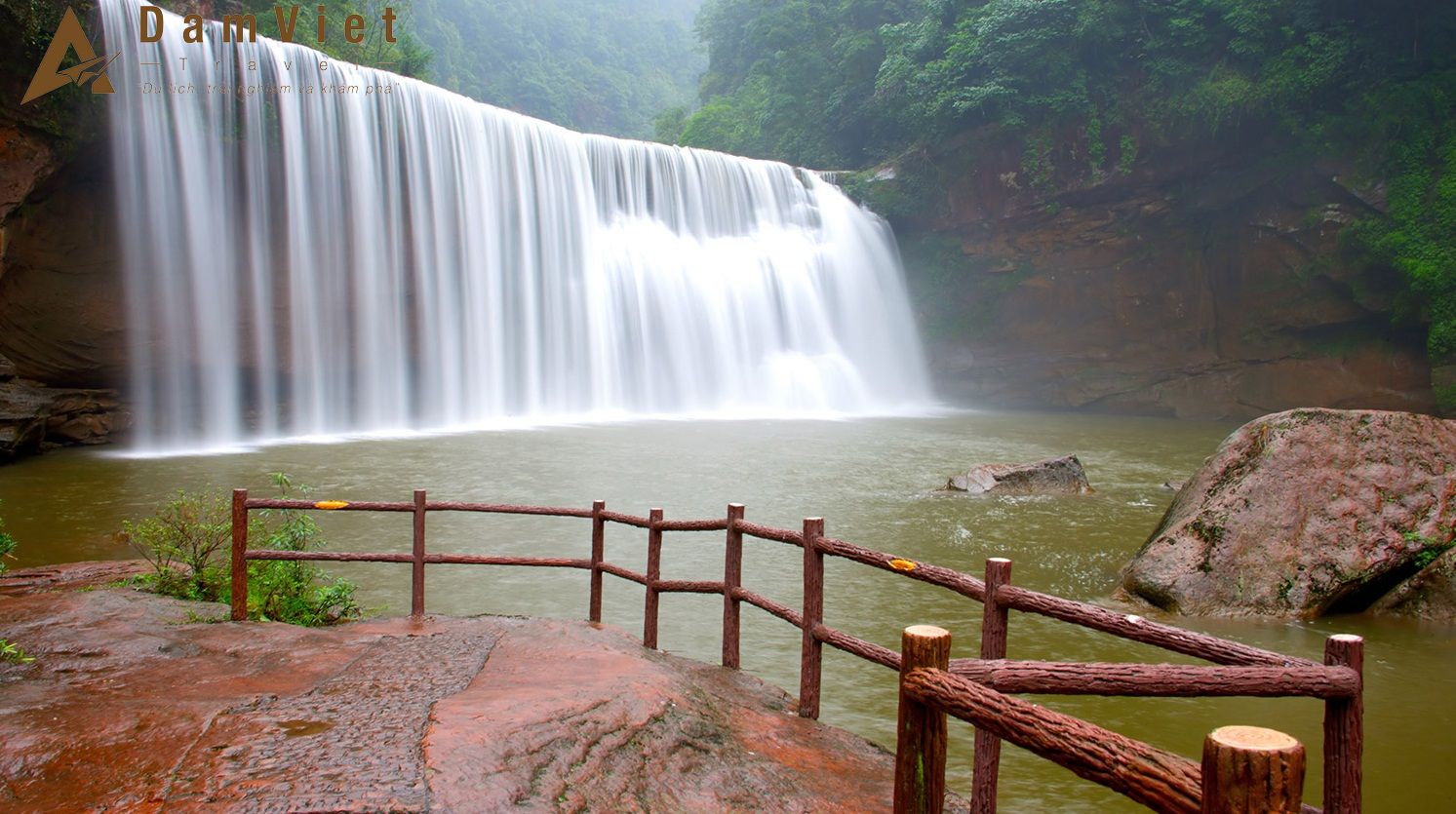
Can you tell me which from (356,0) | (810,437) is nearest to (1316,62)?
(810,437)

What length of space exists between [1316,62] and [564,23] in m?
58.0

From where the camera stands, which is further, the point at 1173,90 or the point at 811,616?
the point at 1173,90

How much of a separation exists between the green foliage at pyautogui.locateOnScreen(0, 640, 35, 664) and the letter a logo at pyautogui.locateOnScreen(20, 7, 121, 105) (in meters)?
11.9

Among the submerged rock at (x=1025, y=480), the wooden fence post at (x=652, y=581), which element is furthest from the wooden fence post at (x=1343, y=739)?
the submerged rock at (x=1025, y=480)

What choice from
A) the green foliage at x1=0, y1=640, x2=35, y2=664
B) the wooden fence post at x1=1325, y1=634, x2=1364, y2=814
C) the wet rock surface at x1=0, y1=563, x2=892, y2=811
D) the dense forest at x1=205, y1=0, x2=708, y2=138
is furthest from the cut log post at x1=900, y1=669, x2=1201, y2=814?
the dense forest at x1=205, y1=0, x2=708, y2=138

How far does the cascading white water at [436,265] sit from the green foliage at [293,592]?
35.6ft

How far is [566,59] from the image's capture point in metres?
65.6

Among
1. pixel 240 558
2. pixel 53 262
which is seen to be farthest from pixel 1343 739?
pixel 53 262

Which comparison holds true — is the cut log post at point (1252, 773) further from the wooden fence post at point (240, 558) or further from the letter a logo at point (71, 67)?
the letter a logo at point (71, 67)

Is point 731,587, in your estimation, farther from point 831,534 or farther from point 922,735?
point 831,534

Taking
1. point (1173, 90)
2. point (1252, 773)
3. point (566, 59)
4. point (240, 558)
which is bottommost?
point (240, 558)

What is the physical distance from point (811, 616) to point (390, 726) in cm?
195

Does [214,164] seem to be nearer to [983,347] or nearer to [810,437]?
[810,437]

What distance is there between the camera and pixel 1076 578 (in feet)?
25.6
